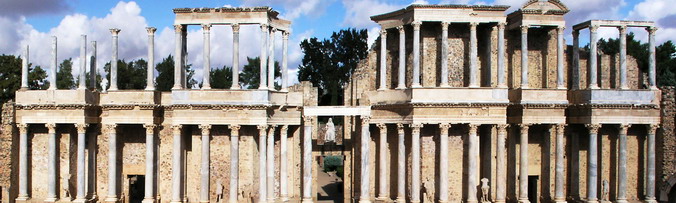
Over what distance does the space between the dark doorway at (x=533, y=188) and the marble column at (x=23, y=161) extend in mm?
23392

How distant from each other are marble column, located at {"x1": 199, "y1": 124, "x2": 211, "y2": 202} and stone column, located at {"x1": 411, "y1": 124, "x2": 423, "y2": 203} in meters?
8.81

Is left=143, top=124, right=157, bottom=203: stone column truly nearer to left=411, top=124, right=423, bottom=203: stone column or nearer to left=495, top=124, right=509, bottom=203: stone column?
left=411, top=124, right=423, bottom=203: stone column

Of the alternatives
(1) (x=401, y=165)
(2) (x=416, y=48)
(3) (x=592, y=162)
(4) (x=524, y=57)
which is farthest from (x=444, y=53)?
(3) (x=592, y=162)

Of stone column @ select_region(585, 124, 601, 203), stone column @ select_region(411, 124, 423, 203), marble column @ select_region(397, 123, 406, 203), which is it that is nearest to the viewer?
stone column @ select_region(411, 124, 423, 203)

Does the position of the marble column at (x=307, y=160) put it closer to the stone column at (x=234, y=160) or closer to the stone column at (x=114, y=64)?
the stone column at (x=234, y=160)

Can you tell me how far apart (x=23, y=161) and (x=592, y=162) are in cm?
2511

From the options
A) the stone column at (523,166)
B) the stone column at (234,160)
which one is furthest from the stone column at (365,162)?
the stone column at (523,166)

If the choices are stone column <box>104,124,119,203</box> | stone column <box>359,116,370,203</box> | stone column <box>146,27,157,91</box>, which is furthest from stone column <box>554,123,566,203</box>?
stone column <box>104,124,119,203</box>

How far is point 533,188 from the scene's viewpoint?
3170 cm

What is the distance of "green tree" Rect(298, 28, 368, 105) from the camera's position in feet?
205

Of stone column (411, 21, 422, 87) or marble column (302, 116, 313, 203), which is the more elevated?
stone column (411, 21, 422, 87)

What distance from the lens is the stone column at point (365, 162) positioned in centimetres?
2914

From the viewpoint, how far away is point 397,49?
3111 cm

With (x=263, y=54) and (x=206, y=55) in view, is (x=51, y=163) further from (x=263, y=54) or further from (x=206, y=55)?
(x=263, y=54)
